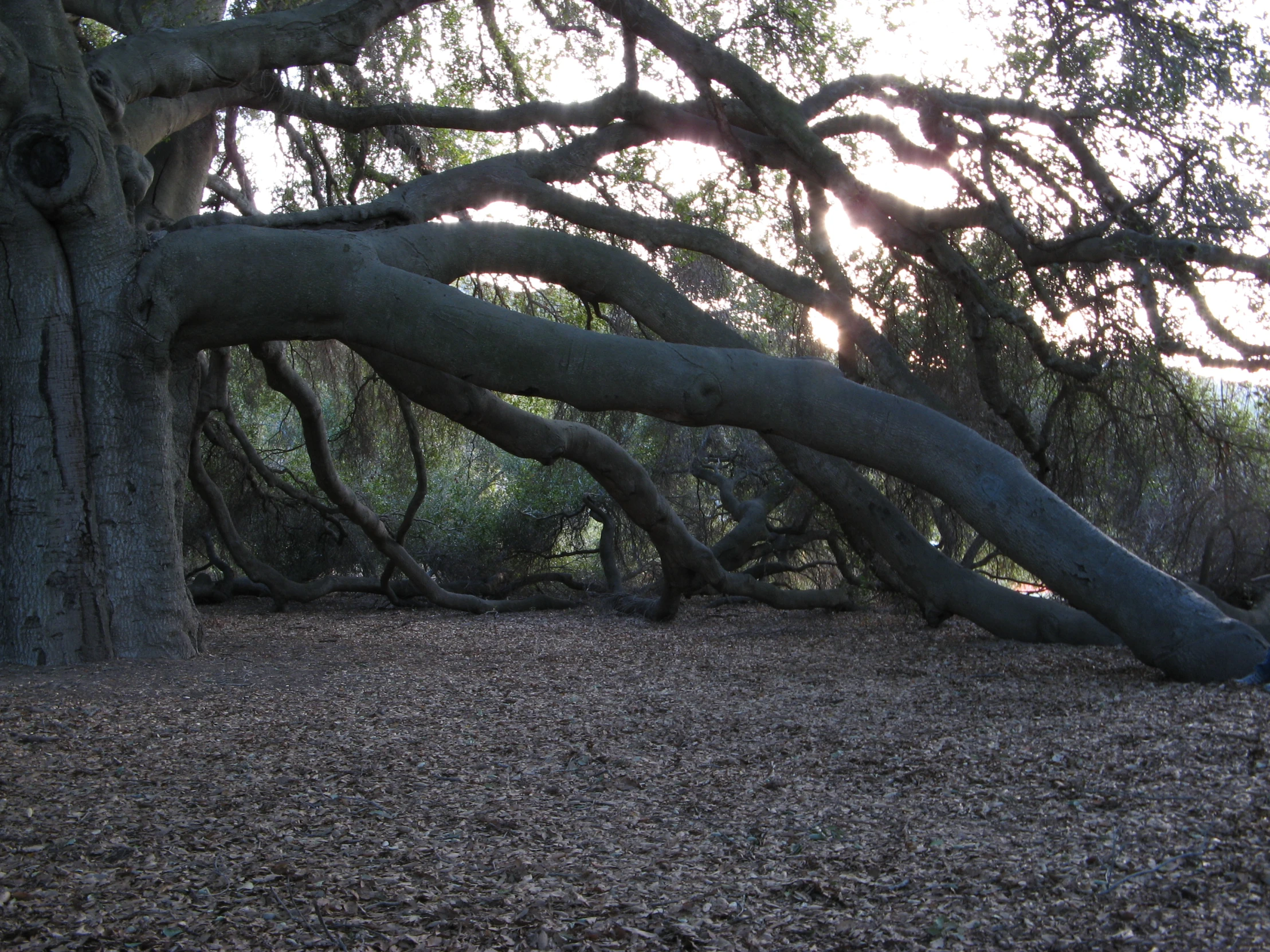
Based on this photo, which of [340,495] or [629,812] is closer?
[629,812]

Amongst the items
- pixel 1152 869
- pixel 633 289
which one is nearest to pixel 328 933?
pixel 1152 869

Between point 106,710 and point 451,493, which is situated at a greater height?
point 451,493

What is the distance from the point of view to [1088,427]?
6695mm

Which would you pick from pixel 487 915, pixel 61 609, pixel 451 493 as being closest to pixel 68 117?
pixel 61 609

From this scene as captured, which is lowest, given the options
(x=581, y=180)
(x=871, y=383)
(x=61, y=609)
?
(x=61, y=609)

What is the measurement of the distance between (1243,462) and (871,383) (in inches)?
98.7

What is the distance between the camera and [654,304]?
5.69 m

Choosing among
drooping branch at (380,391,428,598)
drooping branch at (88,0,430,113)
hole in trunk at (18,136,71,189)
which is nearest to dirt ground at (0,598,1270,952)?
hole in trunk at (18,136,71,189)

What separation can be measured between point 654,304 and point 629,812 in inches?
142

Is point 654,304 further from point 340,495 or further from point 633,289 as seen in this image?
point 340,495

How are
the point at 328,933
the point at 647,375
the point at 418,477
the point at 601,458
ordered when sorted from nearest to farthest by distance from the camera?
the point at 328,933 → the point at 647,375 → the point at 601,458 → the point at 418,477

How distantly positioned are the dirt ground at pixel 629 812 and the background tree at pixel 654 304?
3.19 ft

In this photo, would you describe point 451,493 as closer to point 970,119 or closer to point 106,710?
point 970,119

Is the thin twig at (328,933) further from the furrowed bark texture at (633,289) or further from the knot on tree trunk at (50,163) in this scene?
the knot on tree trunk at (50,163)
